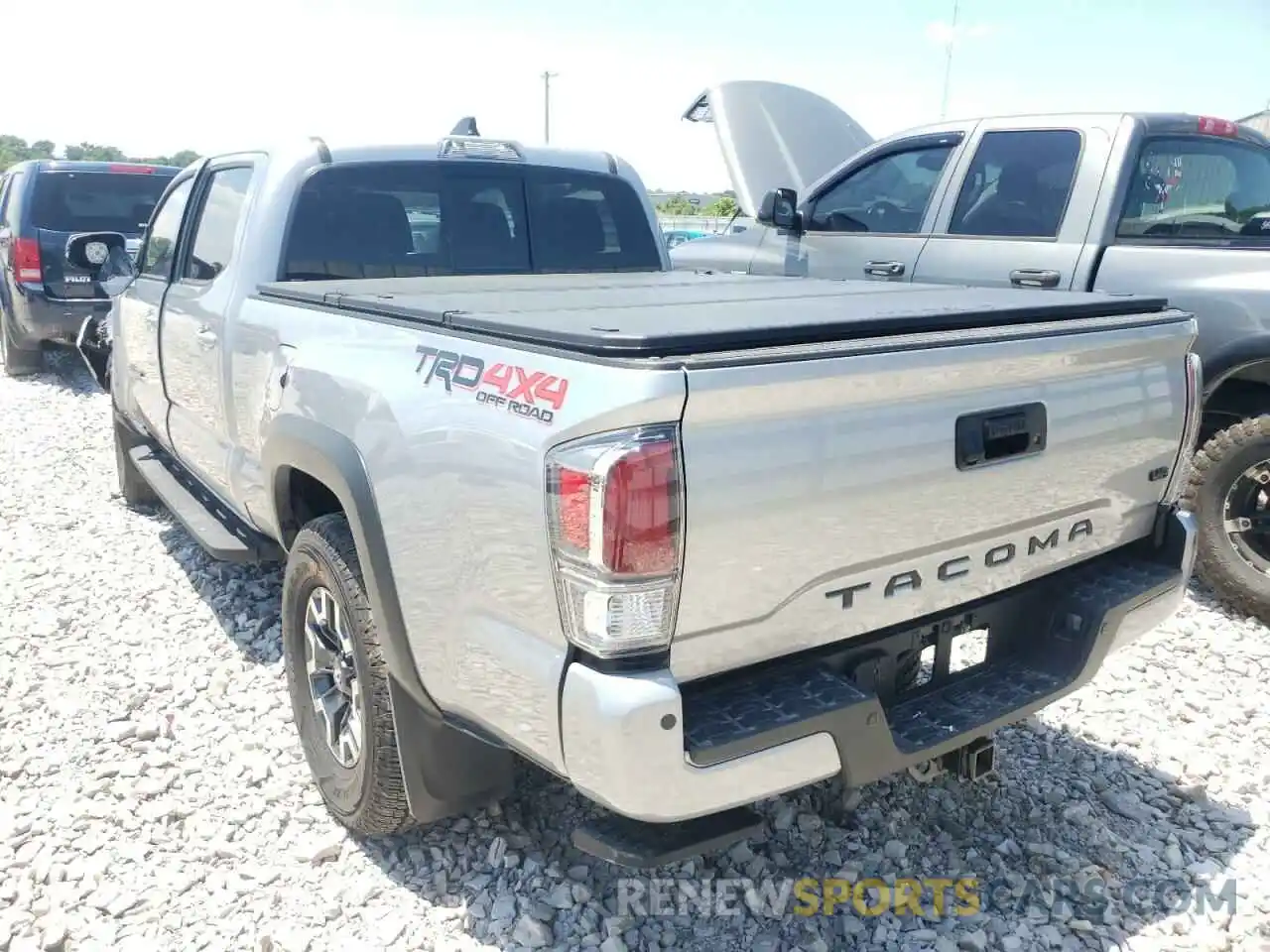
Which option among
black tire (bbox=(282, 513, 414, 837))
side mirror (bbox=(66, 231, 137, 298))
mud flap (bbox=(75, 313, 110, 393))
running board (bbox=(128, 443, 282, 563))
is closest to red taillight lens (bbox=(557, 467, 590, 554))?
black tire (bbox=(282, 513, 414, 837))

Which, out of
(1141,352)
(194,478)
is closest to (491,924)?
(1141,352)

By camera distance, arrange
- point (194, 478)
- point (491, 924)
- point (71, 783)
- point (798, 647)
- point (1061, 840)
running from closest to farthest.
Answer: point (798, 647), point (491, 924), point (1061, 840), point (71, 783), point (194, 478)

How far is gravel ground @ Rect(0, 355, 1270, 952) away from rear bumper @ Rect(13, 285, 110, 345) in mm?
5935

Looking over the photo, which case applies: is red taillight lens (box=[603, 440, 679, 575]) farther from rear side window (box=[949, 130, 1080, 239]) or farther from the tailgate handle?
rear side window (box=[949, 130, 1080, 239])

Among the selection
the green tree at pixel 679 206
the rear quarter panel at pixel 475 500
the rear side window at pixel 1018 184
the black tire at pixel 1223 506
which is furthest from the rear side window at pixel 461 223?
the green tree at pixel 679 206

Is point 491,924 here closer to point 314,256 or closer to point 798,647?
point 798,647

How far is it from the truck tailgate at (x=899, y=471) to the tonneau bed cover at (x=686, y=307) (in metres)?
0.08

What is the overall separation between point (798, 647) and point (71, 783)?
2.43 m

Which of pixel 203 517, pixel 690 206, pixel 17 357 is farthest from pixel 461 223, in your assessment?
pixel 690 206

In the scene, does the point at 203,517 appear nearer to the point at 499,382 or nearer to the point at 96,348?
the point at 499,382

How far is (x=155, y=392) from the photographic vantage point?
4.78 metres

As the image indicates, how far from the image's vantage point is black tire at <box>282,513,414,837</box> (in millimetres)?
2559

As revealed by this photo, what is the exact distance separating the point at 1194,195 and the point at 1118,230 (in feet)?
1.44

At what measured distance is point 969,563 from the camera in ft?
7.82
